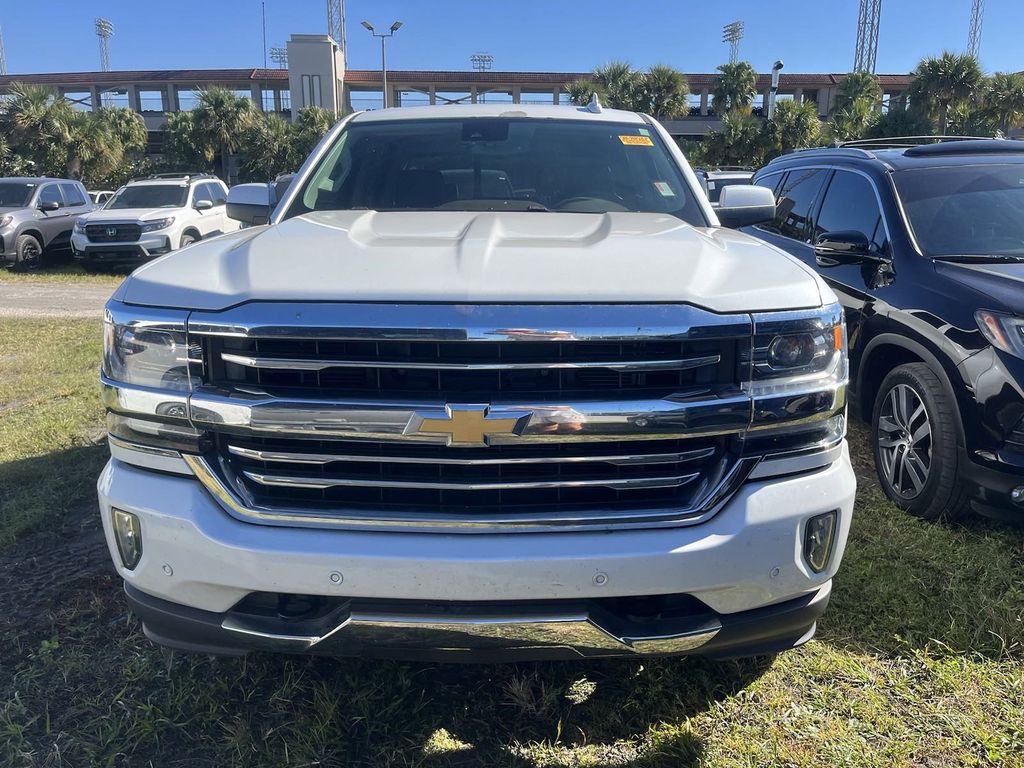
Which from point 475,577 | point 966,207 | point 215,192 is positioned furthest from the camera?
point 215,192

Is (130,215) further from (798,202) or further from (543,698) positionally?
(543,698)

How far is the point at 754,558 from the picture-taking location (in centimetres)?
196

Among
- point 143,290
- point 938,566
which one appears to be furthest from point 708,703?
point 143,290

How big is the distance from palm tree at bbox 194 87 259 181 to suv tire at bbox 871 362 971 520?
34.9m

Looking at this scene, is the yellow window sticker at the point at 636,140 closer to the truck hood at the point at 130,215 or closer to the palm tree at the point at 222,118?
the truck hood at the point at 130,215

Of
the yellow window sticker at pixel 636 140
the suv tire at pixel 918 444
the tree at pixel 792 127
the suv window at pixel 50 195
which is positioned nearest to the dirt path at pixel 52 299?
the suv window at pixel 50 195

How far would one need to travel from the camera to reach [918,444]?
12.6 feet

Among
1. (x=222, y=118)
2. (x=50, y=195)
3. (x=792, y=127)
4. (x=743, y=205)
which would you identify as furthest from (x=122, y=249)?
(x=792, y=127)

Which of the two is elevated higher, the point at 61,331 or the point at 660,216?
the point at 660,216

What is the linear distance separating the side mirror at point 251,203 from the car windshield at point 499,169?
1.11 ft

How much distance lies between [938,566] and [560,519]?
87.9 inches

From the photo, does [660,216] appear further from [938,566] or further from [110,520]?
[110,520]

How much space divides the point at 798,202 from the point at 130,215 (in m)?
12.9

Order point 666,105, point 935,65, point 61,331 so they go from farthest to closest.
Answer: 1. point 666,105
2. point 935,65
3. point 61,331
